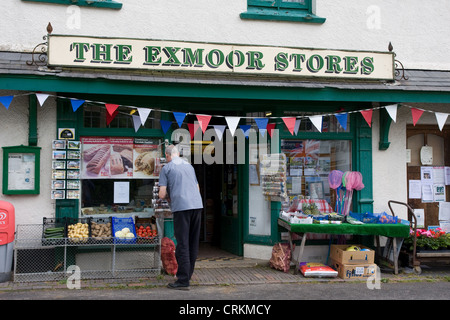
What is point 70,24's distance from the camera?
24.4 feet

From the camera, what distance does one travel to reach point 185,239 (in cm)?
620

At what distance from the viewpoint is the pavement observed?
6492 millimetres

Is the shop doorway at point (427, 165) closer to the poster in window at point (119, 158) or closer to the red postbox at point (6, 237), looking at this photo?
the poster in window at point (119, 158)

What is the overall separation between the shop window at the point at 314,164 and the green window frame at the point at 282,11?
7.04 feet

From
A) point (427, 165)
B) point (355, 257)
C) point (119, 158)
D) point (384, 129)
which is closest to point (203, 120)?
point (119, 158)

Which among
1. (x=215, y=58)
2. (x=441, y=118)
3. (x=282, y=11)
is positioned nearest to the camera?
(x=215, y=58)

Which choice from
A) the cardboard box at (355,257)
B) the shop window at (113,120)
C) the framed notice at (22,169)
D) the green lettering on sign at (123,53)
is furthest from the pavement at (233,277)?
the green lettering on sign at (123,53)

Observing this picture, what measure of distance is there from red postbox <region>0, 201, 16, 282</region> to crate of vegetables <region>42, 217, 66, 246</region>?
457mm

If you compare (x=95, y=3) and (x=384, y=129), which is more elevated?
(x=95, y=3)

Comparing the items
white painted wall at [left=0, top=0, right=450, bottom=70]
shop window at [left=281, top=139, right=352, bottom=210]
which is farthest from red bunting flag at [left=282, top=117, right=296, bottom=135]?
white painted wall at [left=0, top=0, right=450, bottom=70]

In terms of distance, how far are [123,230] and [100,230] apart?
34 cm

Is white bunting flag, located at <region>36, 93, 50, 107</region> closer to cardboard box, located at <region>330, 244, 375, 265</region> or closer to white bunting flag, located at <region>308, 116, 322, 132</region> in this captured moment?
white bunting flag, located at <region>308, 116, 322, 132</region>

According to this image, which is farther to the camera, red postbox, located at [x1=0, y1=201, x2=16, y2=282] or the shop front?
the shop front

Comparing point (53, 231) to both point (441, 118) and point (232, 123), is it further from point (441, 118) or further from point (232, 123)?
point (441, 118)
